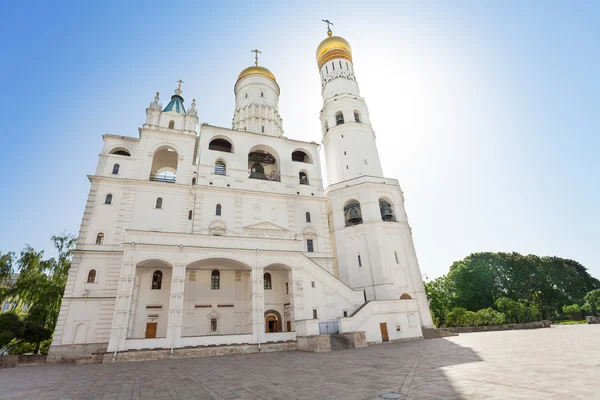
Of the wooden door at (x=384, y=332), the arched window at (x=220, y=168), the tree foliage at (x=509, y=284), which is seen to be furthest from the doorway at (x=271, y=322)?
the tree foliage at (x=509, y=284)

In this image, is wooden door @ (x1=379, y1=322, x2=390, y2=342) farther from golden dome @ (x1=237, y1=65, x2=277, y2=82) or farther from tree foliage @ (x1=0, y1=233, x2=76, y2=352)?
golden dome @ (x1=237, y1=65, x2=277, y2=82)

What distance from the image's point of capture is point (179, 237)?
18.8m

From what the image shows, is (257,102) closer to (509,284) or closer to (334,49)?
(334,49)

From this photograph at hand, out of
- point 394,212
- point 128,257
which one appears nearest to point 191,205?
point 128,257

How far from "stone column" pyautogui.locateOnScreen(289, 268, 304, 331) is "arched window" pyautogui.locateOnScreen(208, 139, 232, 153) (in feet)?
51.4

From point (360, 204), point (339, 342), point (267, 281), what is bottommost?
point (339, 342)

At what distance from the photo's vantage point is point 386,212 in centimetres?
2803

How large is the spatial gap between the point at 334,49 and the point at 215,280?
31.0 metres

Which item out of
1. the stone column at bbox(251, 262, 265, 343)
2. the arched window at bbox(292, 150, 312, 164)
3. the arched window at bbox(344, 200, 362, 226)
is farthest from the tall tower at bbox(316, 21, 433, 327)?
the stone column at bbox(251, 262, 265, 343)

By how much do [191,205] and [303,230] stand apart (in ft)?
32.7

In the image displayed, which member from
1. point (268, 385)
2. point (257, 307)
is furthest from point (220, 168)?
point (268, 385)

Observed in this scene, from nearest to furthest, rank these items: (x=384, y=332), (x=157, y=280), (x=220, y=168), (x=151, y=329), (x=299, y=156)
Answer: (x=151, y=329) < (x=384, y=332) < (x=157, y=280) < (x=220, y=168) < (x=299, y=156)

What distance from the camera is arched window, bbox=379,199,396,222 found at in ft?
91.8

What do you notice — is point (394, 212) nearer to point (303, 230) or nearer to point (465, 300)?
point (303, 230)
